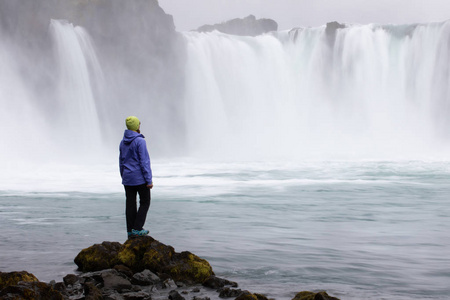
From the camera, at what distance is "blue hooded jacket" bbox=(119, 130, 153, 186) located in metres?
7.48

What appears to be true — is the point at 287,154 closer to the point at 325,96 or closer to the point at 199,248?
the point at 325,96

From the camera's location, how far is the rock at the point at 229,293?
585 cm

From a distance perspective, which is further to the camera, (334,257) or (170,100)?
(170,100)

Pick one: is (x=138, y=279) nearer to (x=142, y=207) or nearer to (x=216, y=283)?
(x=216, y=283)

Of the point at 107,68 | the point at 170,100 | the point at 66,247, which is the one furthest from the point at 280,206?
the point at 170,100

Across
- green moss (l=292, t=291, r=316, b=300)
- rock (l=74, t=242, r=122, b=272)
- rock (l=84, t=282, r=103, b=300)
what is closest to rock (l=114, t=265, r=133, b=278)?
rock (l=74, t=242, r=122, b=272)

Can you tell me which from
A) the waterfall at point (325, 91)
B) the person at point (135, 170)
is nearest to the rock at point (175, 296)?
the person at point (135, 170)

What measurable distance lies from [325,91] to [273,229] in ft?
139

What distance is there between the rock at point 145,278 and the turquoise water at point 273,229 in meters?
0.91

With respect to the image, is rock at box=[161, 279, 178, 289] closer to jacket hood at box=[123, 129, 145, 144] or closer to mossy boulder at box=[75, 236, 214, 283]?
mossy boulder at box=[75, 236, 214, 283]

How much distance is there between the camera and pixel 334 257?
7.97m

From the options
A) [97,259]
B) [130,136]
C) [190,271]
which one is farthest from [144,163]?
[190,271]

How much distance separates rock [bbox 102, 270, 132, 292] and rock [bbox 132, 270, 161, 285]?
17 cm

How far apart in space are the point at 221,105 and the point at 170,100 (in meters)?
3.87
